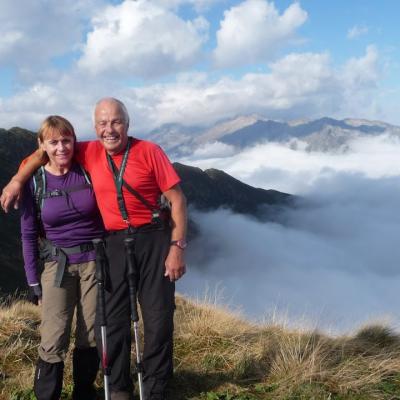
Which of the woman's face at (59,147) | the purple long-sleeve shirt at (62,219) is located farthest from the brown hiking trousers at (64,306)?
the woman's face at (59,147)

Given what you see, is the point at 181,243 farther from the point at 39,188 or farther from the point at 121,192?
the point at 39,188

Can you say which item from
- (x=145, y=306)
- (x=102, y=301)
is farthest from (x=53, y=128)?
(x=145, y=306)

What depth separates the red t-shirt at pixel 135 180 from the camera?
15.8 ft

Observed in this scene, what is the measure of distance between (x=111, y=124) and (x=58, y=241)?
139cm

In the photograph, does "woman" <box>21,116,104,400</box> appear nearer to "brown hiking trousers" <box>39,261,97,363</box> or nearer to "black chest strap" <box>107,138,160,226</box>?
"brown hiking trousers" <box>39,261,97,363</box>

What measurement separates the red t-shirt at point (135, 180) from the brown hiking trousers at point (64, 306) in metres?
0.63

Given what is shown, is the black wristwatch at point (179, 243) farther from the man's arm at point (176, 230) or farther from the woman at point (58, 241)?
the woman at point (58, 241)

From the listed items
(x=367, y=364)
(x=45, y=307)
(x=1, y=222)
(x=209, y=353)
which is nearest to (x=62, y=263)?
(x=45, y=307)

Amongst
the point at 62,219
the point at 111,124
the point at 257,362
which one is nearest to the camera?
the point at 111,124

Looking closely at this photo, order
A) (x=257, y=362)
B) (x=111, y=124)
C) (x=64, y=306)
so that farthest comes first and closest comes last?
(x=257, y=362) → (x=64, y=306) → (x=111, y=124)

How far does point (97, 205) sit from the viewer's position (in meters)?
5.00

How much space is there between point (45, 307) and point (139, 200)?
1.54 m

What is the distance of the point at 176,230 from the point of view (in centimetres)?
494

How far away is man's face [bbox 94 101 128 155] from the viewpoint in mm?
4750
